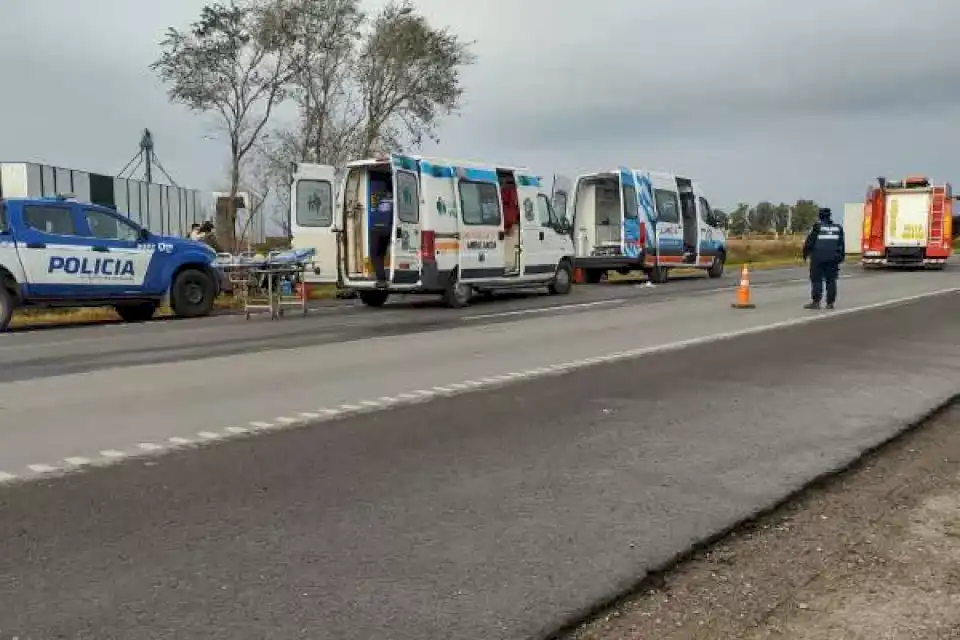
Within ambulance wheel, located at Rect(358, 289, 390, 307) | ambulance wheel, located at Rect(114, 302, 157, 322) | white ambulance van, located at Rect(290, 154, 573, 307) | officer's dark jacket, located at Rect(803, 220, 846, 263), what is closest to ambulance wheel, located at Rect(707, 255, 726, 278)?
white ambulance van, located at Rect(290, 154, 573, 307)

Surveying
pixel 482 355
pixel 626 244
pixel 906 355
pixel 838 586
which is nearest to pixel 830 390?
pixel 906 355

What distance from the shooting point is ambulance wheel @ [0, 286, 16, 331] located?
45.4ft

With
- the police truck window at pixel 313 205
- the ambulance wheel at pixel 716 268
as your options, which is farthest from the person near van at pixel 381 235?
the ambulance wheel at pixel 716 268

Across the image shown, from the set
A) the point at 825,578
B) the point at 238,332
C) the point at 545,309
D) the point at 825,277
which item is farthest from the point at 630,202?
the point at 825,578

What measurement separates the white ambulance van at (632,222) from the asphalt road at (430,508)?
1473cm

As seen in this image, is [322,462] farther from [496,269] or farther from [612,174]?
[612,174]

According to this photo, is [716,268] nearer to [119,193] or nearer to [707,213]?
[707,213]

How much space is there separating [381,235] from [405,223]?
85cm

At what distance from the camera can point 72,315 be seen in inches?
674

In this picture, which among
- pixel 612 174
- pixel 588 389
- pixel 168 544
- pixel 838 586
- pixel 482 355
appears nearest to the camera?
pixel 838 586

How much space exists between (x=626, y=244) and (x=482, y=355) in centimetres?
1349

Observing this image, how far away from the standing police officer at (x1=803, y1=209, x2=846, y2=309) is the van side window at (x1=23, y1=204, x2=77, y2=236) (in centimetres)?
1220

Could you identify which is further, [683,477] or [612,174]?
[612,174]

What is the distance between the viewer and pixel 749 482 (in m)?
5.33
